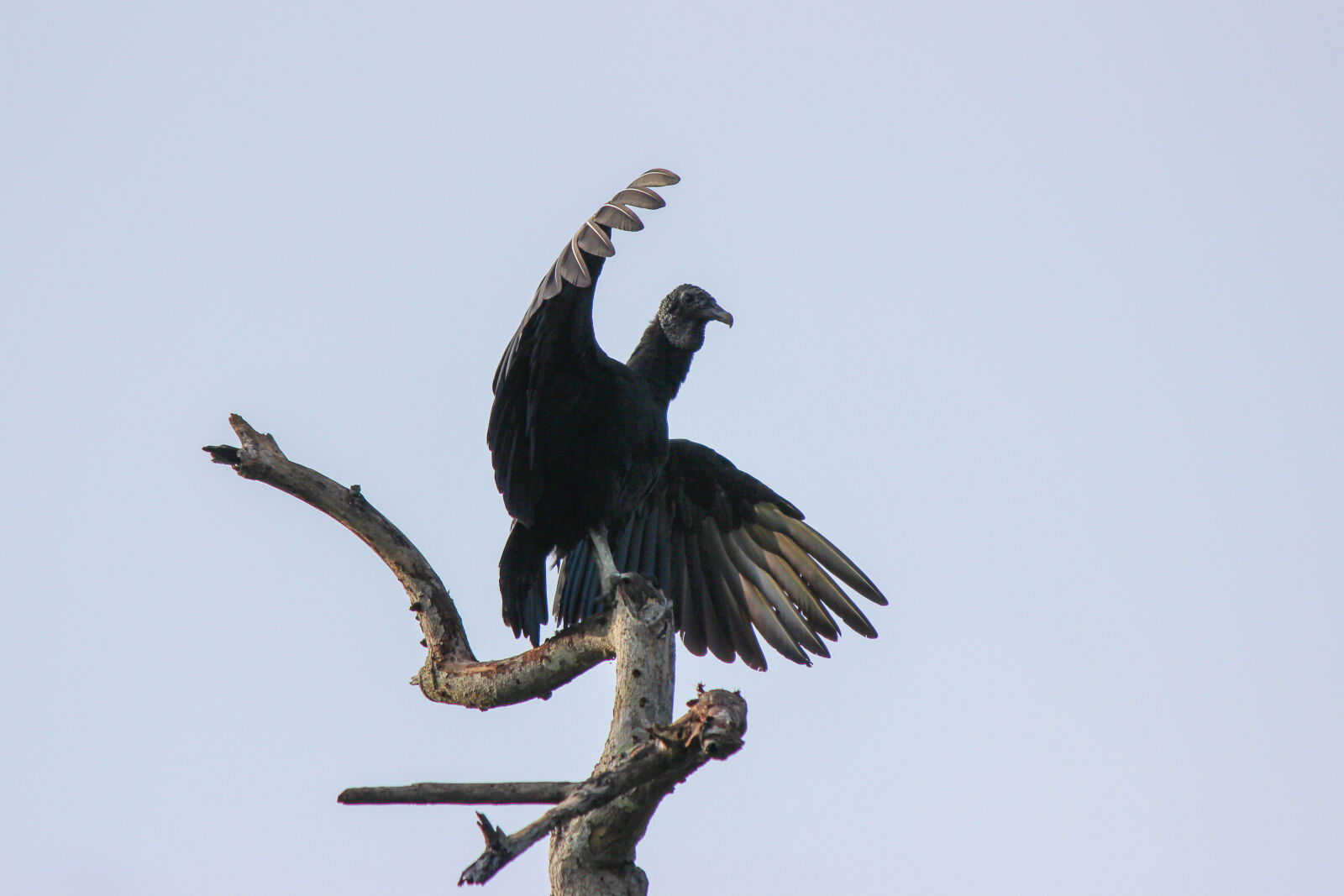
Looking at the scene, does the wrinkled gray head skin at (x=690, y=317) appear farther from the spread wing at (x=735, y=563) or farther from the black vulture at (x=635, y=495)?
the spread wing at (x=735, y=563)

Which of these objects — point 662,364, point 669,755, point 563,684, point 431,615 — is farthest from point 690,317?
point 669,755

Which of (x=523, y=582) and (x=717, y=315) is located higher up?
(x=717, y=315)

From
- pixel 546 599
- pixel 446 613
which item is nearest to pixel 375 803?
pixel 446 613

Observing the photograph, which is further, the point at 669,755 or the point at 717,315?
the point at 717,315

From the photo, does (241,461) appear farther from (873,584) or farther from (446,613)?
(873,584)

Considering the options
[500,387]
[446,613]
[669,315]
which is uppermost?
[669,315]

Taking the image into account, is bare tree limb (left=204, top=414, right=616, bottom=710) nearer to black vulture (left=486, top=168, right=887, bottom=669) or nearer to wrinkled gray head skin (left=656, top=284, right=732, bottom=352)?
black vulture (left=486, top=168, right=887, bottom=669)

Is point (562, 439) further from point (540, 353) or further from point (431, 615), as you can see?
point (431, 615)

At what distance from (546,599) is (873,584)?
1.62 metres

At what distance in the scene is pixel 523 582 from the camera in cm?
522

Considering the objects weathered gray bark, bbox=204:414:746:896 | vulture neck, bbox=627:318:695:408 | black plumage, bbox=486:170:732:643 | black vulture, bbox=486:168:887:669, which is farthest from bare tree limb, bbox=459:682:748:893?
vulture neck, bbox=627:318:695:408

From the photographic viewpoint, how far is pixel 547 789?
3.22 meters

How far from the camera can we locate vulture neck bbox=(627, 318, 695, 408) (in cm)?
559

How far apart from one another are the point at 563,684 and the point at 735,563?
6.77 ft
